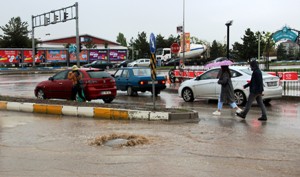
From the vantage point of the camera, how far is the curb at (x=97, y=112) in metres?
10.9

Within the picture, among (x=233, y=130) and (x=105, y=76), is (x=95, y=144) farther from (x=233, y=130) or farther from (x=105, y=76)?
(x=105, y=76)

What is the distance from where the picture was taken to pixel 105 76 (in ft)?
52.5

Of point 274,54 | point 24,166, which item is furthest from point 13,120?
point 274,54

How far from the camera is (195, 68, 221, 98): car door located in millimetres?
15477

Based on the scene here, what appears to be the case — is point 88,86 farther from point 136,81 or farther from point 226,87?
point 226,87

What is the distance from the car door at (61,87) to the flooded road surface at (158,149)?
5.06m

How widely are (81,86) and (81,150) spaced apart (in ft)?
24.9

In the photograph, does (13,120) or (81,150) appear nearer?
(81,150)

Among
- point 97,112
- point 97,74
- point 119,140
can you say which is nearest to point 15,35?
point 97,74

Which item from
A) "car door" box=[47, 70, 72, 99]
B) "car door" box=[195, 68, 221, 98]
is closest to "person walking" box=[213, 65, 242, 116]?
"car door" box=[195, 68, 221, 98]

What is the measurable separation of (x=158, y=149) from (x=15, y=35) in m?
80.8

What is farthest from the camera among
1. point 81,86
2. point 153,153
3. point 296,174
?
point 81,86

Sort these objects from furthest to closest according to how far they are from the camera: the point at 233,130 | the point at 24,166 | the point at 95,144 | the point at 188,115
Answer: the point at 188,115 < the point at 233,130 < the point at 95,144 < the point at 24,166

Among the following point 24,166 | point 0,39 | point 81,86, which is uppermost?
point 0,39
